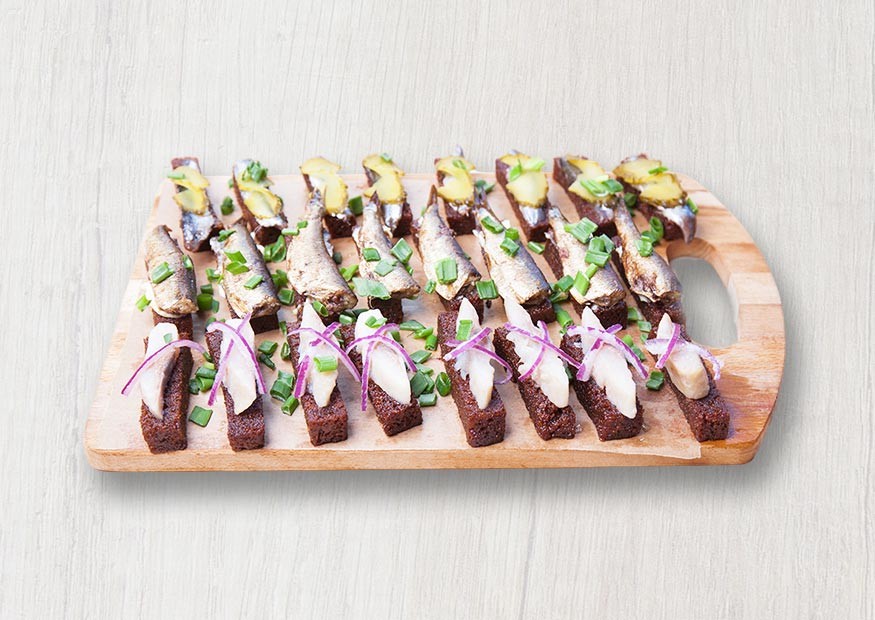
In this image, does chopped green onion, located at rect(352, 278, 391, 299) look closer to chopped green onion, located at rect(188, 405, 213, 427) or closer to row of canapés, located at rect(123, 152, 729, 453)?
row of canapés, located at rect(123, 152, 729, 453)

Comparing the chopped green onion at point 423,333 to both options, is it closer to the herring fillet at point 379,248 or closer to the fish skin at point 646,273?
the herring fillet at point 379,248

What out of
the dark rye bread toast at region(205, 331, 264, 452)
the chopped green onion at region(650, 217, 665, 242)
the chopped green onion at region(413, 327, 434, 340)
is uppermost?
the chopped green onion at region(650, 217, 665, 242)

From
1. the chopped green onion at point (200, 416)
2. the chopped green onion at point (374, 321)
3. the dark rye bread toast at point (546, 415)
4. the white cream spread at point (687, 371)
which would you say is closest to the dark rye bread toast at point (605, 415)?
the dark rye bread toast at point (546, 415)

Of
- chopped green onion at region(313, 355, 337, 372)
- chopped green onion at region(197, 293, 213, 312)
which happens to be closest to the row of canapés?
chopped green onion at region(313, 355, 337, 372)

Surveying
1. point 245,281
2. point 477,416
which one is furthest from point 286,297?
point 477,416

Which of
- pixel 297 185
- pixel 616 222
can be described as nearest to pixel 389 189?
pixel 297 185
